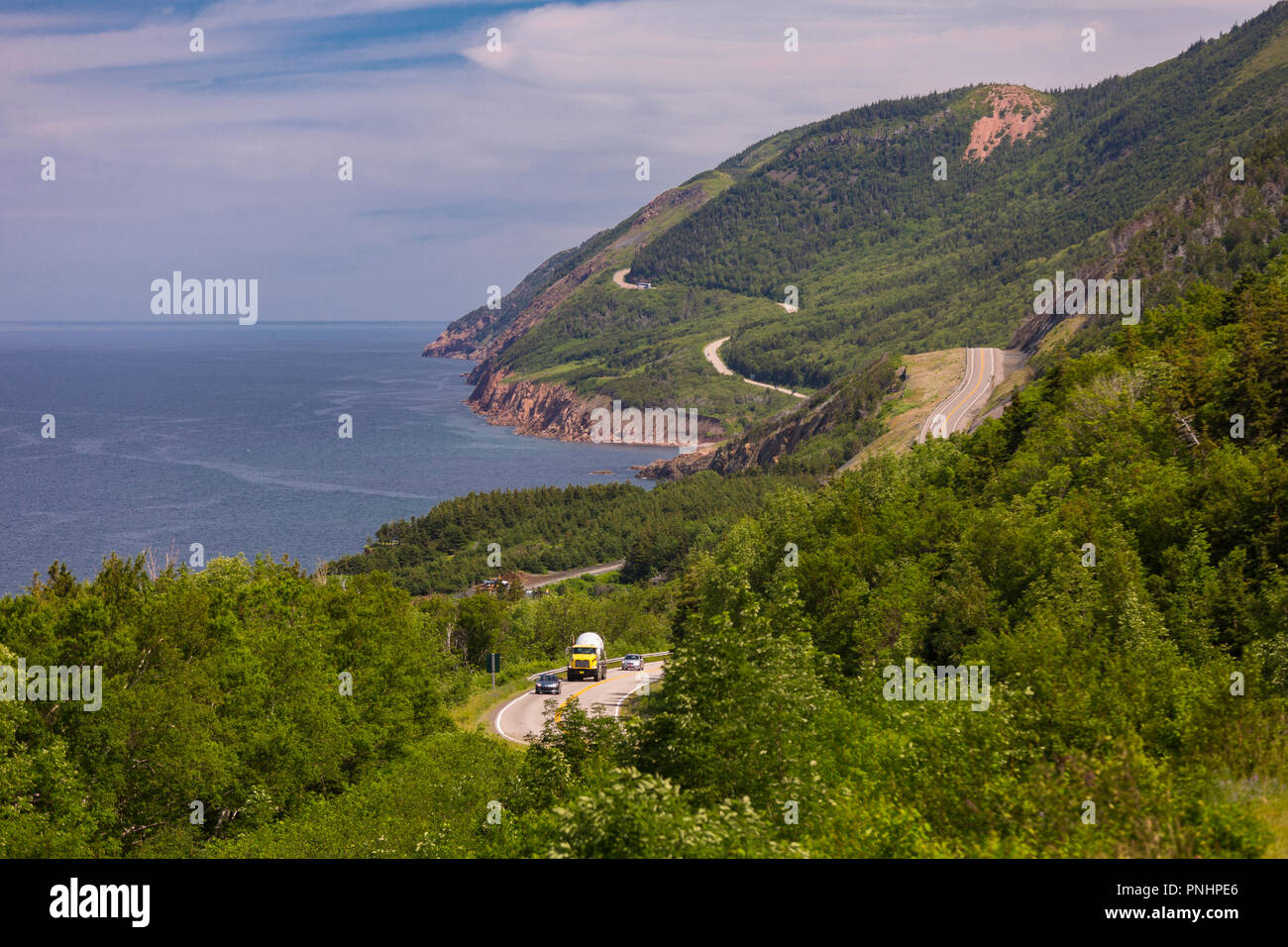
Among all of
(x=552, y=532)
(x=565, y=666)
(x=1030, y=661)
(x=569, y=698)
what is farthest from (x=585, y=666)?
(x=552, y=532)

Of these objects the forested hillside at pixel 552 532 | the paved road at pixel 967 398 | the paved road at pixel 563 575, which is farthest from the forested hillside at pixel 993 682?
the paved road at pixel 563 575

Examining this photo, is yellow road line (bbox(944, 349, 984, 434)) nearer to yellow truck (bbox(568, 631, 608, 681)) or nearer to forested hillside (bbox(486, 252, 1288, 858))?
forested hillside (bbox(486, 252, 1288, 858))

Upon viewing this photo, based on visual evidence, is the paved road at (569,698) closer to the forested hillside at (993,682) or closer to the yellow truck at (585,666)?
the yellow truck at (585,666)

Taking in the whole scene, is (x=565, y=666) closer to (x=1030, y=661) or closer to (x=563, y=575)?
(x=1030, y=661)

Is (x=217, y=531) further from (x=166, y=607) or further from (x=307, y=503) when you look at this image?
(x=166, y=607)
